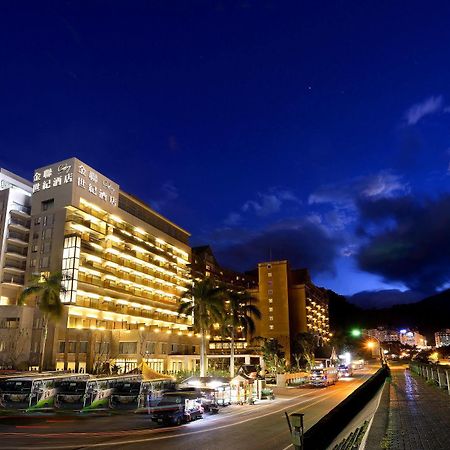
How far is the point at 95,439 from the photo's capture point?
21906 millimetres

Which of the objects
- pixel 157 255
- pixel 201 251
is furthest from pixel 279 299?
pixel 157 255

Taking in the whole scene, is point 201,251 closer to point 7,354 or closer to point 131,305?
point 131,305

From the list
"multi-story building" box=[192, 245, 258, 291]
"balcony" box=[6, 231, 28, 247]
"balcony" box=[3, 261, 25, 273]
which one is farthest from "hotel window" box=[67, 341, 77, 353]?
"multi-story building" box=[192, 245, 258, 291]

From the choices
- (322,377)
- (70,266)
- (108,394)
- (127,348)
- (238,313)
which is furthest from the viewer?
(127,348)

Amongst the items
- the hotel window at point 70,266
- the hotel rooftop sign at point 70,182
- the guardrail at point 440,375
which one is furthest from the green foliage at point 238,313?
the hotel rooftop sign at point 70,182

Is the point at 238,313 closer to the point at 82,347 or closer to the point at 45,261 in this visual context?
the point at 82,347

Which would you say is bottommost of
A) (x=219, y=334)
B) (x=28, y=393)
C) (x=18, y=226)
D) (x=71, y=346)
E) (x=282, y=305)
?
(x=28, y=393)

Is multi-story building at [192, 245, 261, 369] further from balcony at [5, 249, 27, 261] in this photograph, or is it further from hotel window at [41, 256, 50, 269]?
balcony at [5, 249, 27, 261]

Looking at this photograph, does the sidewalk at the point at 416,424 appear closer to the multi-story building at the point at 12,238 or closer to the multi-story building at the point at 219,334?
the multi-story building at the point at 12,238

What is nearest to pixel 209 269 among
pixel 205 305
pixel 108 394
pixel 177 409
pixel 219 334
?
pixel 219 334

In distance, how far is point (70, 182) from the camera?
82.9 metres

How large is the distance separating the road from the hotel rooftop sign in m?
59.3

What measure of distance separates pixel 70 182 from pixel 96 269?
16826 mm

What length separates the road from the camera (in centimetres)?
2022
